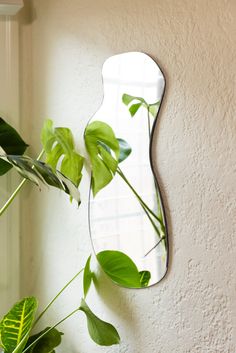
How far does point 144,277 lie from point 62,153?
1.48 feet

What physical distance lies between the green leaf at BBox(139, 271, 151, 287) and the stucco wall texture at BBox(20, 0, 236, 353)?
22 mm

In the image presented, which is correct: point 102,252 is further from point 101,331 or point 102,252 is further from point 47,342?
point 47,342

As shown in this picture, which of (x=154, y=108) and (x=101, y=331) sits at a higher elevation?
(x=154, y=108)

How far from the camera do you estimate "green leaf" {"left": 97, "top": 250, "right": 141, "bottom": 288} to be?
1.31 metres

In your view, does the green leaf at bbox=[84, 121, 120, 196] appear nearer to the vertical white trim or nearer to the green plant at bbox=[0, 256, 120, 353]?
the green plant at bbox=[0, 256, 120, 353]

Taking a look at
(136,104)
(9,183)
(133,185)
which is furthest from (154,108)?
(9,183)

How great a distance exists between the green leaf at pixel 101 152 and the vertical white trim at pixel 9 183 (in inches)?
16.6

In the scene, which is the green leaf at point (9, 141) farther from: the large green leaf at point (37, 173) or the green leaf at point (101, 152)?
the large green leaf at point (37, 173)

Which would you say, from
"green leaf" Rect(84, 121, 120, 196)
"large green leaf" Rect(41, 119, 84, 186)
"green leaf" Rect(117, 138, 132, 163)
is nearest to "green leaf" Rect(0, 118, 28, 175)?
"large green leaf" Rect(41, 119, 84, 186)

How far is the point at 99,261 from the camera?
140cm

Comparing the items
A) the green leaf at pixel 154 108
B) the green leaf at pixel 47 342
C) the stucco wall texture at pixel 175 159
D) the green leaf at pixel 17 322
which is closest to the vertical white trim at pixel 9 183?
the stucco wall texture at pixel 175 159

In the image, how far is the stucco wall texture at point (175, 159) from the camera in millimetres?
1078

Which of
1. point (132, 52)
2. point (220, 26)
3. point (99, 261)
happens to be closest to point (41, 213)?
point (99, 261)

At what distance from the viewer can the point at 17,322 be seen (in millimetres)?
1369
